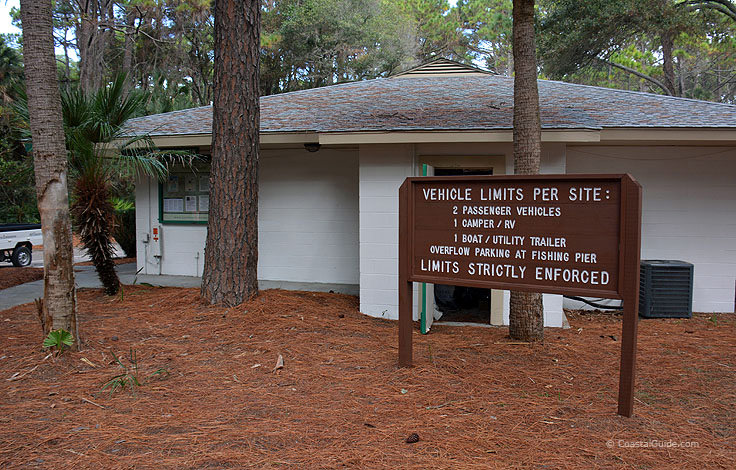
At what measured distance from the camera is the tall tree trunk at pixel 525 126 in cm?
544

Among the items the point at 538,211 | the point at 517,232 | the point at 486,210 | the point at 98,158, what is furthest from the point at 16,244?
the point at 538,211

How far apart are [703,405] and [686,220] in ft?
17.0

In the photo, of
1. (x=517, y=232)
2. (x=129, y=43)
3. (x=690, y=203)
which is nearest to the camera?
(x=517, y=232)

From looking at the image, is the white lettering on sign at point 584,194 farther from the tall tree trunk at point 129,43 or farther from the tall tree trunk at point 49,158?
the tall tree trunk at point 129,43

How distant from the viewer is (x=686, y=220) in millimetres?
8109

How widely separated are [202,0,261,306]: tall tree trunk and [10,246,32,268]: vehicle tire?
8379 mm

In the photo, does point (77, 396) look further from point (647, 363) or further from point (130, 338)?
point (647, 363)

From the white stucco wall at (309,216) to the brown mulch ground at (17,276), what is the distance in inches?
175

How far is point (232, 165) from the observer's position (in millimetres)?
6473

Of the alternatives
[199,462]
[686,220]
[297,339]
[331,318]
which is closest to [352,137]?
[331,318]

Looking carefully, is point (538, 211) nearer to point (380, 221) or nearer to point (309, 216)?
point (380, 221)

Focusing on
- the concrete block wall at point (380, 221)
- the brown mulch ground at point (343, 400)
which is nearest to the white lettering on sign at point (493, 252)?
the brown mulch ground at point (343, 400)

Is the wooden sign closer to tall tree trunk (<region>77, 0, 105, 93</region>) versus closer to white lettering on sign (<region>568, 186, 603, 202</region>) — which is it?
white lettering on sign (<region>568, 186, 603, 202</region>)

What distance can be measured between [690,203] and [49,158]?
28.5 feet
